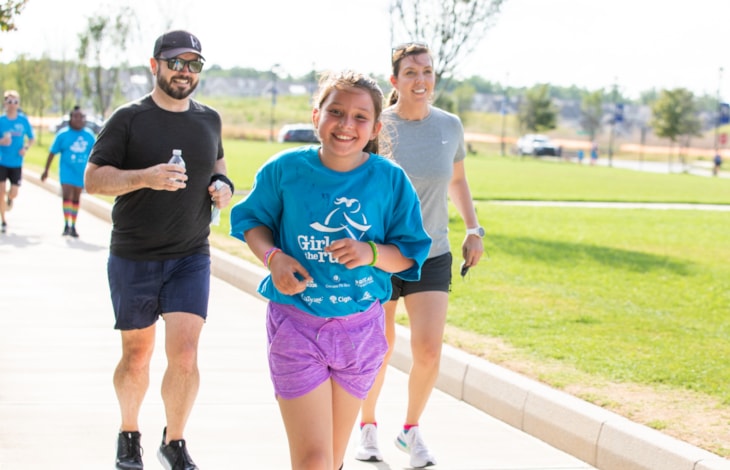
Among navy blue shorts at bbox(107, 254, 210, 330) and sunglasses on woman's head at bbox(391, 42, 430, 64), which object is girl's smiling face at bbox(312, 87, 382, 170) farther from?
sunglasses on woman's head at bbox(391, 42, 430, 64)

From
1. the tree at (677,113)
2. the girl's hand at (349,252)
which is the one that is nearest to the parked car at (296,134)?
the tree at (677,113)

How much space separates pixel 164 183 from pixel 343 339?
1321 millimetres

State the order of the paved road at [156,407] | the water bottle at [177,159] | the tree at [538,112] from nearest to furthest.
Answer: the water bottle at [177,159] → the paved road at [156,407] → the tree at [538,112]

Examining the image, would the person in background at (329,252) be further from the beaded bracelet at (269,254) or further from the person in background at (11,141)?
the person in background at (11,141)

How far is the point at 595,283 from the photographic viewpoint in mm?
12180

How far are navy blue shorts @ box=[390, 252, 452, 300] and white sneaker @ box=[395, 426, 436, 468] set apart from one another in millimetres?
730

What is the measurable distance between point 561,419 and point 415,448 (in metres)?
0.91

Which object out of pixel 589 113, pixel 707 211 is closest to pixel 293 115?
pixel 589 113

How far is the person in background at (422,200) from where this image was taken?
5816 mm

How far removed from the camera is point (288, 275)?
388 cm

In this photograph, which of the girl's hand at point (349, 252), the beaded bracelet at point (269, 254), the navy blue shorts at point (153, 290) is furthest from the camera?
the navy blue shorts at point (153, 290)

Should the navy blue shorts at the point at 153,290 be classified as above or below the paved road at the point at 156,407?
above

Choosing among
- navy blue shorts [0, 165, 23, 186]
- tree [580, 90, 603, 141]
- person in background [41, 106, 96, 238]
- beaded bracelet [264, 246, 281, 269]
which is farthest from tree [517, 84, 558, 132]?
beaded bracelet [264, 246, 281, 269]

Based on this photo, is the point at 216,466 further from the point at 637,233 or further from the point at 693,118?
the point at 693,118
